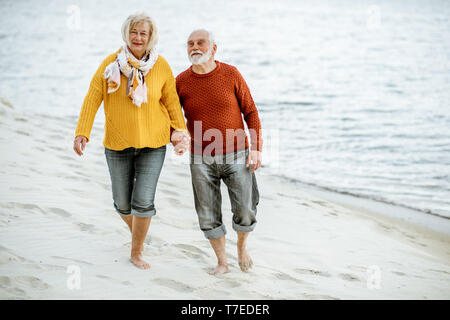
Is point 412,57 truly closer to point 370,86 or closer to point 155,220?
point 370,86

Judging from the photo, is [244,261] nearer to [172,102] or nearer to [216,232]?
[216,232]

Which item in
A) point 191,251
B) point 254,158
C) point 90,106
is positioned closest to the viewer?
point 90,106

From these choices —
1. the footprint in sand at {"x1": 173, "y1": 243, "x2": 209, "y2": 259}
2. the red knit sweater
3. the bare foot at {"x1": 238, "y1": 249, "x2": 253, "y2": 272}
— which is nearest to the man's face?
the red knit sweater

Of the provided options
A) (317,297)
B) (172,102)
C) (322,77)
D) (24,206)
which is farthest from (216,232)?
(322,77)

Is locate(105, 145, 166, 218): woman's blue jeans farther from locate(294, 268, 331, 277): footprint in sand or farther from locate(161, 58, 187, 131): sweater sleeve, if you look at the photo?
locate(294, 268, 331, 277): footprint in sand

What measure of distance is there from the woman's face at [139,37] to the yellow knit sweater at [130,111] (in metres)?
0.16

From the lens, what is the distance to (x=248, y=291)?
3.37 m

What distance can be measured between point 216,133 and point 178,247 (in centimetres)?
118

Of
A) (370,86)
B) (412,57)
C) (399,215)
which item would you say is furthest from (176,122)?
(412,57)

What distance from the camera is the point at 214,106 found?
3.36 metres

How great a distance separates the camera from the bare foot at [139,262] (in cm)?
354

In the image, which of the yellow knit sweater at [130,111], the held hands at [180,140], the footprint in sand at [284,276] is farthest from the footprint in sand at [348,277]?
the yellow knit sweater at [130,111]

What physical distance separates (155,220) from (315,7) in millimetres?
45357
